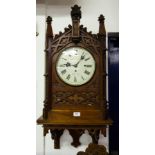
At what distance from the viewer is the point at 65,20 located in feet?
5.11

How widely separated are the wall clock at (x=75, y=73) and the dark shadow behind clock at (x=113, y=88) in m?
0.26

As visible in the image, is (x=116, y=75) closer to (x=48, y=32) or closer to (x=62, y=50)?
(x=62, y=50)

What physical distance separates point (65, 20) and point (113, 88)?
23.1 inches

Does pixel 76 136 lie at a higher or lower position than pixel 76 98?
lower

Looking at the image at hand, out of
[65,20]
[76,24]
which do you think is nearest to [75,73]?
[76,24]

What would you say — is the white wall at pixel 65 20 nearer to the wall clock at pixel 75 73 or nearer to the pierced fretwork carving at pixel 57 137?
the pierced fretwork carving at pixel 57 137

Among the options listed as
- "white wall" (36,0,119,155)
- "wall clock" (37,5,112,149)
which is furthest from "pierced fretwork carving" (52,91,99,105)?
"white wall" (36,0,119,155)

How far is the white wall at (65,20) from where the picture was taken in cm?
152

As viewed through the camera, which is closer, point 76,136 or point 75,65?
point 75,65

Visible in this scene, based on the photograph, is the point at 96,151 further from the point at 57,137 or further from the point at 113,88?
the point at 113,88

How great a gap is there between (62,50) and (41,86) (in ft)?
1.11

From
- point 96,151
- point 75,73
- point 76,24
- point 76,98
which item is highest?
point 76,24
